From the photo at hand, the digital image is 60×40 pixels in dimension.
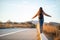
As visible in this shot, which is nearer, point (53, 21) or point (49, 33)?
point (53, 21)

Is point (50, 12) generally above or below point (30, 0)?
below

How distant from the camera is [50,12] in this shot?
4.46 metres

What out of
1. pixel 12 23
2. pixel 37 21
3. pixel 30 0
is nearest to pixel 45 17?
pixel 37 21

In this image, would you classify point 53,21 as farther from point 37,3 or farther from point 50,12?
point 37,3

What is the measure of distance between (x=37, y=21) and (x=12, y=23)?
730 mm

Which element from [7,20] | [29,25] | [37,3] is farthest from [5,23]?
[37,3]

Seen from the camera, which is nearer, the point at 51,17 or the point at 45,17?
the point at 45,17

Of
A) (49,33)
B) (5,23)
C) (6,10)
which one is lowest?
(49,33)

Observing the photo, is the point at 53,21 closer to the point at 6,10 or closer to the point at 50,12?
the point at 50,12

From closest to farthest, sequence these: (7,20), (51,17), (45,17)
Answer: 1. (45,17)
2. (51,17)
3. (7,20)

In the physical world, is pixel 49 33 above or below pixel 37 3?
below

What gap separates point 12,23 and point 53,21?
0.95 meters

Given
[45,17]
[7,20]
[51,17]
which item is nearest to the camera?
[45,17]

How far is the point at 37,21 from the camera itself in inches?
165
